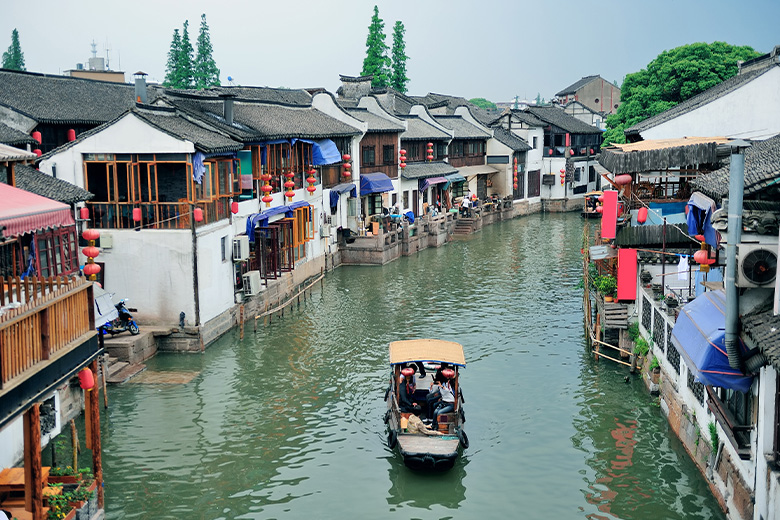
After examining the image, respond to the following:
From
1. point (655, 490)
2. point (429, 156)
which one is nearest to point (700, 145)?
point (655, 490)

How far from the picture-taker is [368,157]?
1998 inches

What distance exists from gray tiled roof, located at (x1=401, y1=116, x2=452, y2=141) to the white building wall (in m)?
27.2

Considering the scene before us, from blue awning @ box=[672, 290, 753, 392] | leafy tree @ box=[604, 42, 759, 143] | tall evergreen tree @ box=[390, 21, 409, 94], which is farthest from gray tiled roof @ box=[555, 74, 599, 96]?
blue awning @ box=[672, 290, 753, 392]

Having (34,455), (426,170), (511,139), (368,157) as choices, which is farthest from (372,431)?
(511,139)

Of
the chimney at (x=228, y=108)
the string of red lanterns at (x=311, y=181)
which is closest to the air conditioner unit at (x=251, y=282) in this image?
the chimney at (x=228, y=108)

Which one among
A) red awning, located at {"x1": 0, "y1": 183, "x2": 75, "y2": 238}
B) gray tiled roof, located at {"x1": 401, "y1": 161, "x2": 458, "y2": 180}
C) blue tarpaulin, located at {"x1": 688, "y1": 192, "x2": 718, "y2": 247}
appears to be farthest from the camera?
gray tiled roof, located at {"x1": 401, "y1": 161, "x2": 458, "y2": 180}

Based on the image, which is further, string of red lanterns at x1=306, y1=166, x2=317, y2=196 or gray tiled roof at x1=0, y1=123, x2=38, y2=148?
string of red lanterns at x1=306, y1=166, x2=317, y2=196

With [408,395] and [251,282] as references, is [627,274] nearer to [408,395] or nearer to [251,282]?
[408,395]

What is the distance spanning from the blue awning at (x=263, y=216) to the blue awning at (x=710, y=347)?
20.8m

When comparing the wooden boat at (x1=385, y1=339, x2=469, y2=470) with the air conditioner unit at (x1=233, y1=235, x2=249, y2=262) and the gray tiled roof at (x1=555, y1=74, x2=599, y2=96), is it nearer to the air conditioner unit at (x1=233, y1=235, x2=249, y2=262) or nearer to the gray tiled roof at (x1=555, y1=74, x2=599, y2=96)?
the air conditioner unit at (x1=233, y1=235, x2=249, y2=262)

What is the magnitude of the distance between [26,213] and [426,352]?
1119 centimetres

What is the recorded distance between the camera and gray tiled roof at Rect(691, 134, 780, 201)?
43.1 feet

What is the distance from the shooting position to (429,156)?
200 ft

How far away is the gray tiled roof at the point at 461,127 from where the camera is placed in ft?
216
